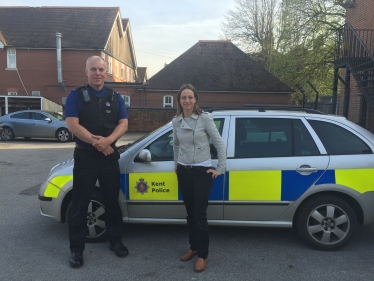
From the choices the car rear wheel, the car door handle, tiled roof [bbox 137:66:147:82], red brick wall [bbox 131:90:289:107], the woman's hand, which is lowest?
the car rear wheel

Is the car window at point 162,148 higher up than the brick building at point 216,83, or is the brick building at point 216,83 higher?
the brick building at point 216,83

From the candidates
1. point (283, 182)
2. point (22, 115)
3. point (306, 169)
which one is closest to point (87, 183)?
point (283, 182)

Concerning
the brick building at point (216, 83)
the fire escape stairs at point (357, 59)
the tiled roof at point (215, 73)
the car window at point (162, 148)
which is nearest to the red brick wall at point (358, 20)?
the fire escape stairs at point (357, 59)

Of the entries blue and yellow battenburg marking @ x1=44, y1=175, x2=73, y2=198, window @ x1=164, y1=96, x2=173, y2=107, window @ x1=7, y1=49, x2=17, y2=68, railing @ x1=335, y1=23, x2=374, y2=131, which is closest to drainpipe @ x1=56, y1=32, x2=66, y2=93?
window @ x1=7, y1=49, x2=17, y2=68

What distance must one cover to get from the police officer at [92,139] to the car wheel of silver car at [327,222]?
2.16m

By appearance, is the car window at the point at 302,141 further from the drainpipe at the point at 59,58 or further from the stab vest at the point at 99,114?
the drainpipe at the point at 59,58

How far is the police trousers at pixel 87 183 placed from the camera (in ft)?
11.5

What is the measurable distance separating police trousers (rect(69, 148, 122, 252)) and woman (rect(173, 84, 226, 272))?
29.6 inches

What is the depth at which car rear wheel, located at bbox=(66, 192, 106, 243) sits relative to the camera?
4.06 metres

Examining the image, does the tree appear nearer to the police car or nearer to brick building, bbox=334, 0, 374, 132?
brick building, bbox=334, 0, 374, 132

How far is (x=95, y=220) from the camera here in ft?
13.5

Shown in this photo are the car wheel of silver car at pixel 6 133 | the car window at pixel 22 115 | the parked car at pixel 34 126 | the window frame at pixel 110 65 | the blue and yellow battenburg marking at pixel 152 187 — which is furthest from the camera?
the window frame at pixel 110 65

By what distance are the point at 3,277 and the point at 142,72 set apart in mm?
58239

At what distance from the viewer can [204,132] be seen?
338 cm
